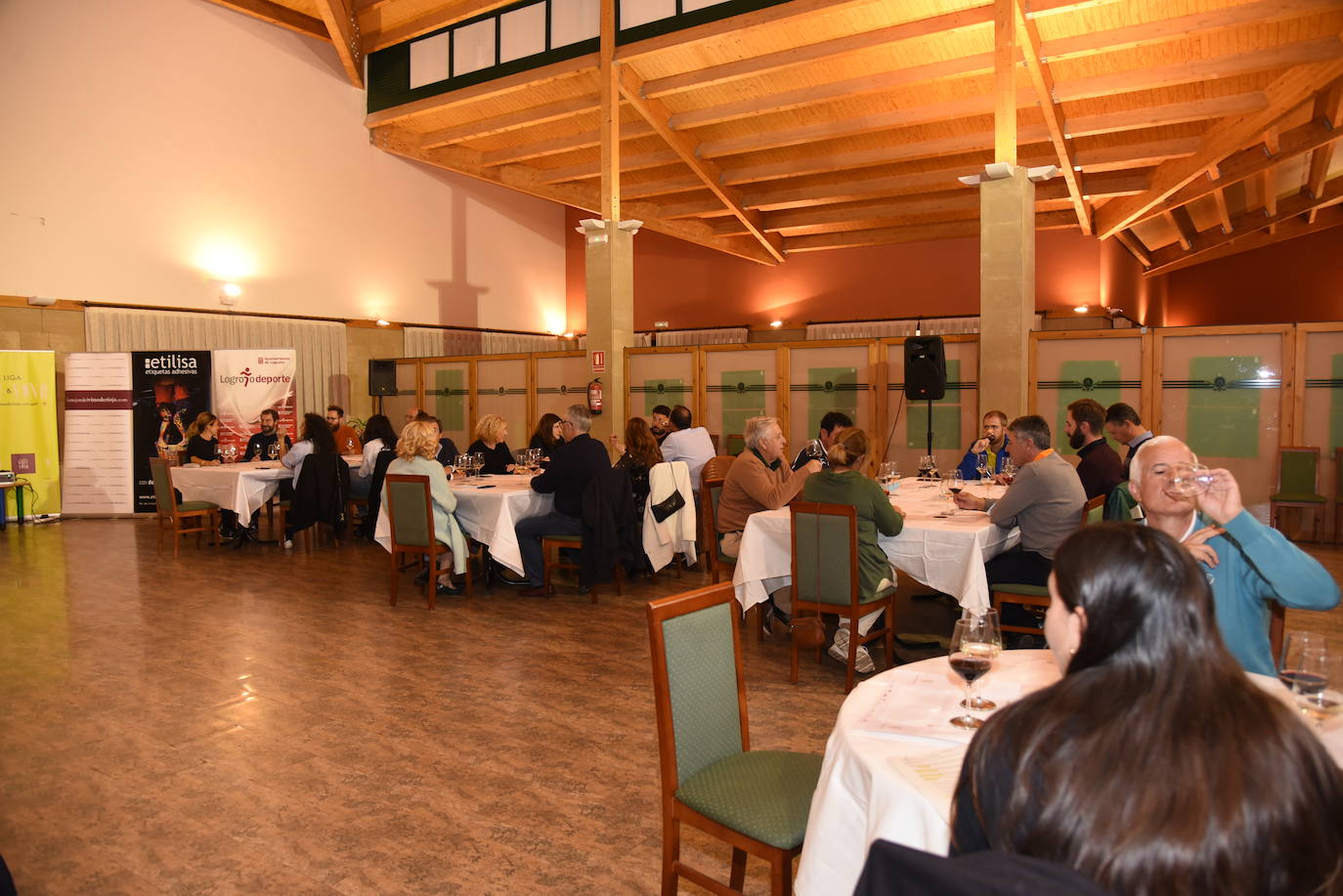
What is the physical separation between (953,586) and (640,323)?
12.9 meters

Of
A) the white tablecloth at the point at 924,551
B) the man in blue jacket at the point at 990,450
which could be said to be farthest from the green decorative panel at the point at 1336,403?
the white tablecloth at the point at 924,551

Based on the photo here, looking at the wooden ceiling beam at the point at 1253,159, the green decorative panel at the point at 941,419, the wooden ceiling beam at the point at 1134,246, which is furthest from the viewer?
the wooden ceiling beam at the point at 1134,246

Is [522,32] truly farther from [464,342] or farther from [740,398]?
[464,342]

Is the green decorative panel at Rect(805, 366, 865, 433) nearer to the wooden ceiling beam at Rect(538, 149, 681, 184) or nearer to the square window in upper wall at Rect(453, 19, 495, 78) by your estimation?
the wooden ceiling beam at Rect(538, 149, 681, 184)

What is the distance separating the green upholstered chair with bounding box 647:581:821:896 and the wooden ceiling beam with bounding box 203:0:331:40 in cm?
1266

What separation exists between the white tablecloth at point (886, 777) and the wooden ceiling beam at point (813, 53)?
800 centimetres

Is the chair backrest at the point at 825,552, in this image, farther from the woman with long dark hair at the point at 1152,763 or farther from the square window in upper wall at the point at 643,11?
the square window in upper wall at the point at 643,11

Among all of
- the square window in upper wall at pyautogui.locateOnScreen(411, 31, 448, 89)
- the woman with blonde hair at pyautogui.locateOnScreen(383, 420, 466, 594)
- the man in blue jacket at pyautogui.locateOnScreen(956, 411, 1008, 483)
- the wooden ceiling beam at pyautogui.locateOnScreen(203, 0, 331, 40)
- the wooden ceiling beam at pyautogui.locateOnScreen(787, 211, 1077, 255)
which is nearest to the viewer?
the woman with blonde hair at pyautogui.locateOnScreen(383, 420, 466, 594)

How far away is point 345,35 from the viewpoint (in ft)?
39.4

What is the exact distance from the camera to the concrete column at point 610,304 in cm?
1045

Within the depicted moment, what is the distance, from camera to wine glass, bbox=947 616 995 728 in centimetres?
180

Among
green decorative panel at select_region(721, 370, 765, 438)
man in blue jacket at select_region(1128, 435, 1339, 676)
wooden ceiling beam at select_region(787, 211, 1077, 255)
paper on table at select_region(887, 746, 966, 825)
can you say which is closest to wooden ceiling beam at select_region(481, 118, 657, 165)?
green decorative panel at select_region(721, 370, 765, 438)

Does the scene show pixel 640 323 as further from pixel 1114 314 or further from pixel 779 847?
pixel 779 847

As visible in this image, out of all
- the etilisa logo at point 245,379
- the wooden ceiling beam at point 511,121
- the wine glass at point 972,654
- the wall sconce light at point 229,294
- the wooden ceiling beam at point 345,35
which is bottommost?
the wine glass at point 972,654
